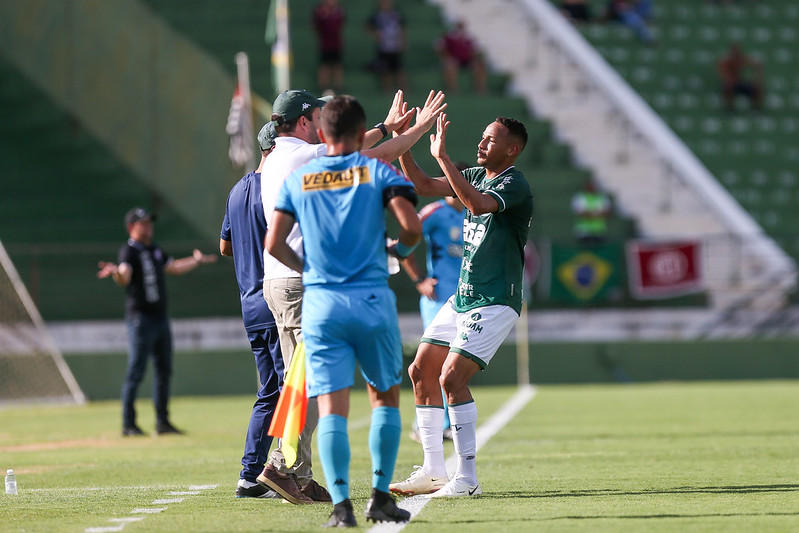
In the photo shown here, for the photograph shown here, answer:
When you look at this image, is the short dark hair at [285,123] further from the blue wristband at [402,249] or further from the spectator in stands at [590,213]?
the spectator in stands at [590,213]

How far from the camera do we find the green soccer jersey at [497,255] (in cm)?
800

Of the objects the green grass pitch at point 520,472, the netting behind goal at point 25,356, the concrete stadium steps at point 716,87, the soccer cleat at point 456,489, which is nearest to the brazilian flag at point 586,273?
the green grass pitch at point 520,472

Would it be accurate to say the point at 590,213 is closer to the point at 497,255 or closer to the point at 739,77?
the point at 739,77

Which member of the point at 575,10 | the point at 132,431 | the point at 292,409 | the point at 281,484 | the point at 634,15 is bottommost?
the point at 132,431

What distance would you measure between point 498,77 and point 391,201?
70.3 feet

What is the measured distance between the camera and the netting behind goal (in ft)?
62.8

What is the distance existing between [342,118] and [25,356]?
45.7 ft

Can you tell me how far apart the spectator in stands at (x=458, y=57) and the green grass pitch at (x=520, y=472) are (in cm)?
1086

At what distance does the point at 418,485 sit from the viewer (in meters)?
8.03

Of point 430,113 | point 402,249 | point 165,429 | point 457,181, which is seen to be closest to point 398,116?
point 430,113

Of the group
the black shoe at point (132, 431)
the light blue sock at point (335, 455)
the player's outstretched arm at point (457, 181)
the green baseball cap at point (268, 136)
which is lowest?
the black shoe at point (132, 431)

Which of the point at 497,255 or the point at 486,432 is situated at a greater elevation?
the point at 497,255

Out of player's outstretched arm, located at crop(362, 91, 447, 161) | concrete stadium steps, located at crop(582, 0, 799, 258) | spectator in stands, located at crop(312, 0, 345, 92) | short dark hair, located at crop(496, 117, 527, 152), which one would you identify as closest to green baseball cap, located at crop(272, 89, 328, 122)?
player's outstretched arm, located at crop(362, 91, 447, 161)

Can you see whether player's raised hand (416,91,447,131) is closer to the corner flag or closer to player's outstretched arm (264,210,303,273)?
player's outstretched arm (264,210,303,273)
